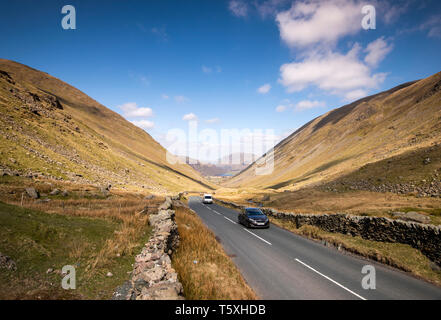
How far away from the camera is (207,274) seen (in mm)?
7590

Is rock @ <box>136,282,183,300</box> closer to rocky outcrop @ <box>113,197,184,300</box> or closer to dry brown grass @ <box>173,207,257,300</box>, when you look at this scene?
rocky outcrop @ <box>113,197,184,300</box>

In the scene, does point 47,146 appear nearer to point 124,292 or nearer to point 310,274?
point 124,292

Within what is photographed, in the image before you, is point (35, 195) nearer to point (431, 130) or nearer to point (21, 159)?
point (21, 159)

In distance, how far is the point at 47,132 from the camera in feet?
156

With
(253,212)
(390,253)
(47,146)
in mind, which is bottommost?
(390,253)

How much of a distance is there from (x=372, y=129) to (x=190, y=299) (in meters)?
108

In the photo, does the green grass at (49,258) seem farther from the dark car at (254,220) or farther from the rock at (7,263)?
the dark car at (254,220)

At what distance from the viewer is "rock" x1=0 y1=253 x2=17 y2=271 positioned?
5.36m

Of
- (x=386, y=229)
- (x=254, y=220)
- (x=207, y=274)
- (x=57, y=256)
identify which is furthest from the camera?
(x=254, y=220)

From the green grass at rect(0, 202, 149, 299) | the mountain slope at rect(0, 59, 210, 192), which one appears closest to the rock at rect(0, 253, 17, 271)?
the green grass at rect(0, 202, 149, 299)

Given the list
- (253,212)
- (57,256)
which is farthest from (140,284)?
(253,212)

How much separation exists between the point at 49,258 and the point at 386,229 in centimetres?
1480

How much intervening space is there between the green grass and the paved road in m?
4.81
